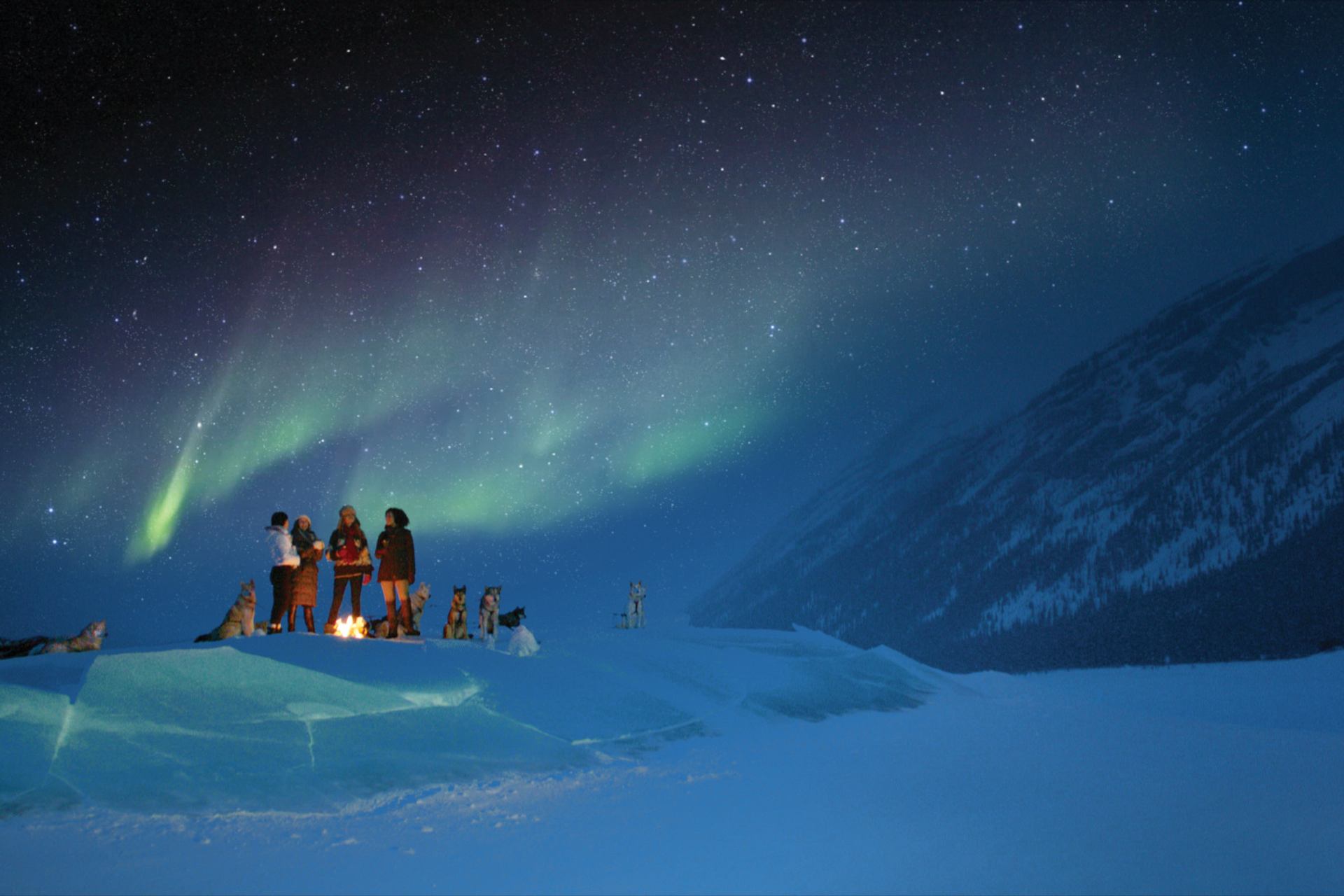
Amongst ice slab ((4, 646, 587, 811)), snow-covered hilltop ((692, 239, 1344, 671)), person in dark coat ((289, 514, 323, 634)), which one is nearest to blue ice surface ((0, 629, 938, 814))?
ice slab ((4, 646, 587, 811))

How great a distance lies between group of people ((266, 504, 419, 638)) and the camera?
12.8 meters

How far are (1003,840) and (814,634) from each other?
1334cm

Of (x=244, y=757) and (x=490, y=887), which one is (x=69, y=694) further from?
(x=490, y=887)

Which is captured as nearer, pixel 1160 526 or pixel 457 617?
pixel 457 617

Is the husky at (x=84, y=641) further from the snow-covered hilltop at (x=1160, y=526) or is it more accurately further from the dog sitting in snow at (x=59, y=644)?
the snow-covered hilltop at (x=1160, y=526)

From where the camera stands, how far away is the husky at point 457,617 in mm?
14586

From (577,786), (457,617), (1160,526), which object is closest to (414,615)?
(457,617)

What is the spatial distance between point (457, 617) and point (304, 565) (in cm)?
280

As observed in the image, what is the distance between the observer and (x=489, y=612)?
14547 millimetres

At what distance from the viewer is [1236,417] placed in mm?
136125

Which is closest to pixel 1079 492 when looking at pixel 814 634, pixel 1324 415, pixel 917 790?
pixel 1324 415

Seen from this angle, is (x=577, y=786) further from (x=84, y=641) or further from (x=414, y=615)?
(x=84, y=641)

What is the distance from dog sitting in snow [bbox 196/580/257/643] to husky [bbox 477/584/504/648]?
366cm

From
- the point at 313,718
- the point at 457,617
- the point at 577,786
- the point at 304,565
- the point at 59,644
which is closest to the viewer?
the point at 577,786
